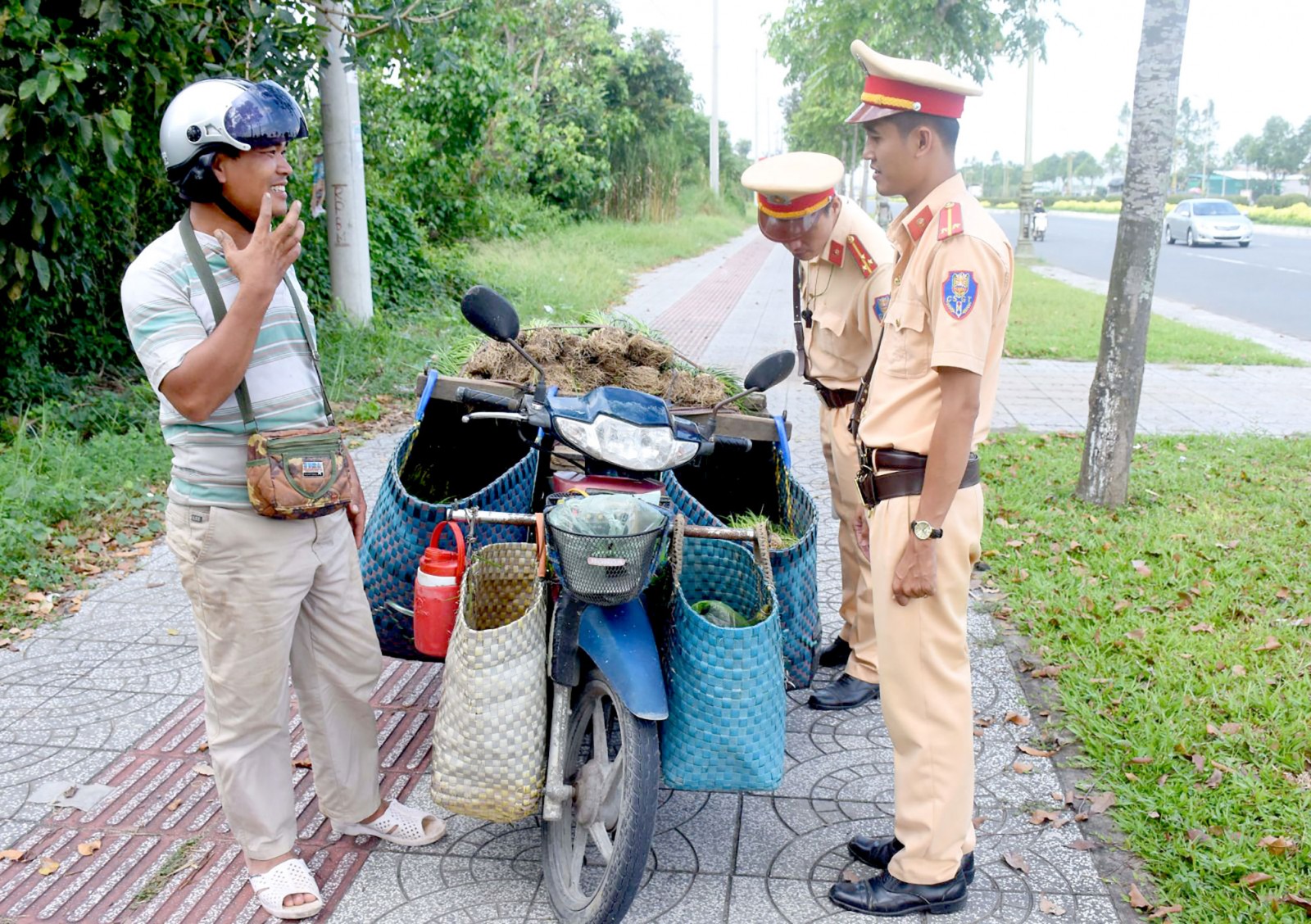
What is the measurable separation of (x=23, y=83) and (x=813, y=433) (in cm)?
532

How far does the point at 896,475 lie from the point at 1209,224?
95.1 ft

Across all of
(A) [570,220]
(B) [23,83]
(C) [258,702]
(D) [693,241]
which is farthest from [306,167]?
(D) [693,241]

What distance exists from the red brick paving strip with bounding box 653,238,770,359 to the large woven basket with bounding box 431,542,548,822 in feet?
19.9

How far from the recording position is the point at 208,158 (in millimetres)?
2428

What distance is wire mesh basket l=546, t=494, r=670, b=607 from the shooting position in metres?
2.43

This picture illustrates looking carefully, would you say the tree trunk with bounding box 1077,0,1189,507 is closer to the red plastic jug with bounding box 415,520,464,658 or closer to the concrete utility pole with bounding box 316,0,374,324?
the red plastic jug with bounding box 415,520,464,658

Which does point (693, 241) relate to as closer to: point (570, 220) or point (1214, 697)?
point (570, 220)

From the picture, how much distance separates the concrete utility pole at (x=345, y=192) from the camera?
9.77 meters

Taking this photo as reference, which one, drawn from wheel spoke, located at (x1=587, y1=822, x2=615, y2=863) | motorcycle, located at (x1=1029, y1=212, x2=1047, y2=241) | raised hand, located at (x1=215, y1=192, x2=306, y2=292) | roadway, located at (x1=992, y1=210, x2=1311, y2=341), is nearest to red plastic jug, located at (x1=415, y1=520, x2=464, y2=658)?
wheel spoke, located at (x1=587, y1=822, x2=615, y2=863)

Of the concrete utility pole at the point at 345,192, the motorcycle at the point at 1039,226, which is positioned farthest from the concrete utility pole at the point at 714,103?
the concrete utility pole at the point at 345,192

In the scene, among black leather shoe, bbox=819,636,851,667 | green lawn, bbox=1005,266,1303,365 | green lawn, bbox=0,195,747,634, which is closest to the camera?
black leather shoe, bbox=819,636,851,667

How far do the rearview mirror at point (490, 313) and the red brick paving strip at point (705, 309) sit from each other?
5.71 m

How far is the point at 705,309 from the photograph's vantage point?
15.2 m

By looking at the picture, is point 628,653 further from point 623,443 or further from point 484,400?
point 484,400
